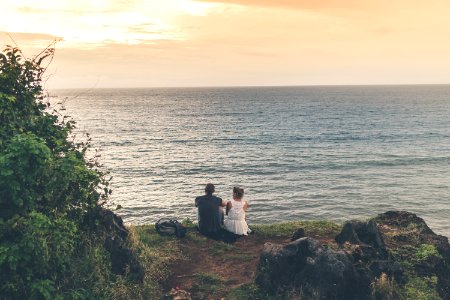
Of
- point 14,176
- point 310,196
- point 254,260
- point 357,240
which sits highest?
point 14,176

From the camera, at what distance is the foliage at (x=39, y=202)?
309 inches

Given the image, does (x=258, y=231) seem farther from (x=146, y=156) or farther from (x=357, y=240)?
(x=146, y=156)

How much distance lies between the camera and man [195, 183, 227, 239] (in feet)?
46.4

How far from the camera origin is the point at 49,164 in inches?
347

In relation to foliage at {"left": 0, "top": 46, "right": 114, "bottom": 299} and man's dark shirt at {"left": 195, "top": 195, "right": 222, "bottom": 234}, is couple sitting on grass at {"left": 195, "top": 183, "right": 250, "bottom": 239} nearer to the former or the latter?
man's dark shirt at {"left": 195, "top": 195, "right": 222, "bottom": 234}

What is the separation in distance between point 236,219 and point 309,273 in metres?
4.67

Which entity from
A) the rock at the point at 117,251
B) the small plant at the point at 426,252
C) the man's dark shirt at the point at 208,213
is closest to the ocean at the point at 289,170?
the rock at the point at 117,251

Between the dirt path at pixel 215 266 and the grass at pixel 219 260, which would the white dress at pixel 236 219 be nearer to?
the dirt path at pixel 215 266

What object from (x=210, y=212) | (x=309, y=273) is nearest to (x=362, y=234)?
(x=309, y=273)

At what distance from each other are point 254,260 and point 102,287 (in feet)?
17.9

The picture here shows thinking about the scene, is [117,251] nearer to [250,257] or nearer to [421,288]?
[250,257]

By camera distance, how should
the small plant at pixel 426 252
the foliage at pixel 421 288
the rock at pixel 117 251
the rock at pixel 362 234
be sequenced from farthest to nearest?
the small plant at pixel 426 252 → the rock at pixel 362 234 → the rock at pixel 117 251 → the foliage at pixel 421 288

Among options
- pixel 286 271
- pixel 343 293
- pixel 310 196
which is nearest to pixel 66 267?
pixel 286 271

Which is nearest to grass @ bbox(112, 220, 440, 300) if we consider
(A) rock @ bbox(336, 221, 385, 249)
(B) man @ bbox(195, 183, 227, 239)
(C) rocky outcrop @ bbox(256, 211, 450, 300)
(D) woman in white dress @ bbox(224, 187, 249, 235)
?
(C) rocky outcrop @ bbox(256, 211, 450, 300)
